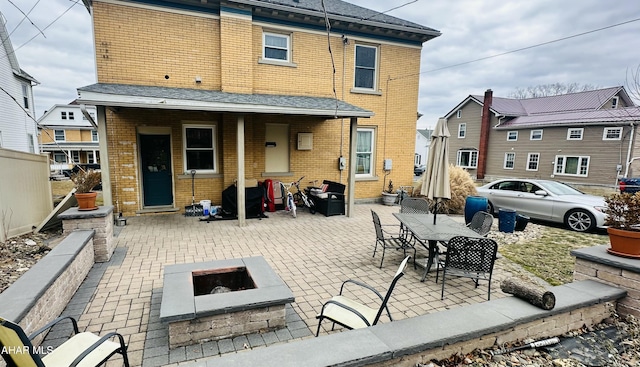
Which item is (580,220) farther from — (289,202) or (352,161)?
(289,202)

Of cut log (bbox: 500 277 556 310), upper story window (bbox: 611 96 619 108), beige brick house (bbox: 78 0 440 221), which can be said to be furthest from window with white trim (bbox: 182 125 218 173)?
upper story window (bbox: 611 96 619 108)

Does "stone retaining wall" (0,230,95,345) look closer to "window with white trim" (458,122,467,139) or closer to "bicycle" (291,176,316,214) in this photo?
"bicycle" (291,176,316,214)

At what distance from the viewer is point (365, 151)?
11.8 m

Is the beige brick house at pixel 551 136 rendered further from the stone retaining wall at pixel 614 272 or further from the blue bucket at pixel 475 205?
the stone retaining wall at pixel 614 272

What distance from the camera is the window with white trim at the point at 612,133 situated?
20188mm

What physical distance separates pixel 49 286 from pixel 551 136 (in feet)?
97.5

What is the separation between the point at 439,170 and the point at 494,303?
244 centimetres

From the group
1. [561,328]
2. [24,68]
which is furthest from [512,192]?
[24,68]

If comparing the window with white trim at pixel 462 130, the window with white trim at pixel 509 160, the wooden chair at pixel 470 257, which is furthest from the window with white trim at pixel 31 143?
the window with white trim at pixel 509 160

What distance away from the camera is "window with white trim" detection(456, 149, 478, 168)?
29469 mm

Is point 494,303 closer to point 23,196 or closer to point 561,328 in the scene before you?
point 561,328

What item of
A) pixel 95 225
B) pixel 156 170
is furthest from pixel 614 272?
pixel 156 170

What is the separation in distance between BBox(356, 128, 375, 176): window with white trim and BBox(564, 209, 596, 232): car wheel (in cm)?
624

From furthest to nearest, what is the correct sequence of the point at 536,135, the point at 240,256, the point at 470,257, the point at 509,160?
the point at 509,160
the point at 536,135
the point at 240,256
the point at 470,257
